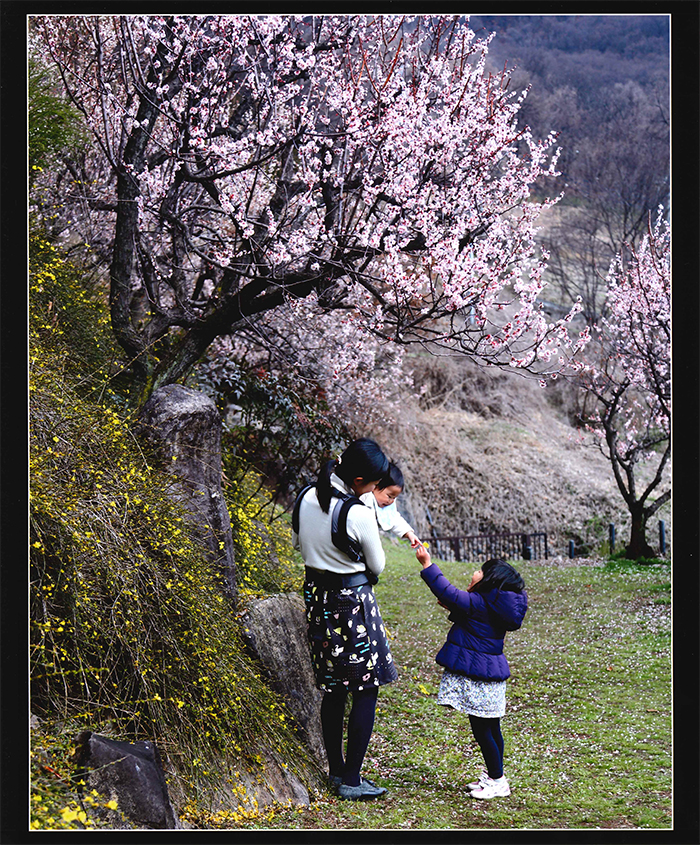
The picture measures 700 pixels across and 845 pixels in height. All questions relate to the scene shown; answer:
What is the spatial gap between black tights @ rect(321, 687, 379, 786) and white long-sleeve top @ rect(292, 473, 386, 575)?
17.9 inches

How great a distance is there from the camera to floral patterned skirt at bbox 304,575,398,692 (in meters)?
2.58

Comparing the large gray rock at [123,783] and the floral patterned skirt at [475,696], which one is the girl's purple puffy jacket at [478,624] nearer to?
the floral patterned skirt at [475,696]

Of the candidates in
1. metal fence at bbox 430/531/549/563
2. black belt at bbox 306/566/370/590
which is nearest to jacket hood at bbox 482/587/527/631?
black belt at bbox 306/566/370/590

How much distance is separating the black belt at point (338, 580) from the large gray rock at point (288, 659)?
2.14ft

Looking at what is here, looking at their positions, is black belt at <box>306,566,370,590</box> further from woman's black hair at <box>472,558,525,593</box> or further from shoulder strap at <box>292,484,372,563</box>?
woman's black hair at <box>472,558,525,593</box>

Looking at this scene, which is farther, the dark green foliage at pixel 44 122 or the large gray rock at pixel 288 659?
the dark green foliage at pixel 44 122

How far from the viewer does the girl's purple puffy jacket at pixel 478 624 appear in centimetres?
268

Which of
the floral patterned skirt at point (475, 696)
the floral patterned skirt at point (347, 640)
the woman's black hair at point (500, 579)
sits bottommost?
the floral patterned skirt at point (475, 696)

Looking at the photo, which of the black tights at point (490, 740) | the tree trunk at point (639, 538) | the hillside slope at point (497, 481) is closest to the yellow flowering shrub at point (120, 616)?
the black tights at point (490, 740)

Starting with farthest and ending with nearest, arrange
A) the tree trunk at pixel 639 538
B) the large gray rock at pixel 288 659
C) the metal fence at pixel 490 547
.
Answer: the metal fence at pixel 490 547 → the tree trunk at pixel 639 538 → the large gray rock at pixel 288 659
